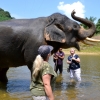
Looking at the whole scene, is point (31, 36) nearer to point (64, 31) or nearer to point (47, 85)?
point (64, 31)

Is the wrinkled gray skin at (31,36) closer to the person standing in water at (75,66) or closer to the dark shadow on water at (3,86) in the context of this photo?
the dark shadow on water at (3,86)

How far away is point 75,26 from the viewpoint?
8.14 metres

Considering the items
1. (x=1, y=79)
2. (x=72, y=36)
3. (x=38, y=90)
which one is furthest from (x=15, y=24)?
(x=38, y=90)

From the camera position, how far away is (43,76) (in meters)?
4.12

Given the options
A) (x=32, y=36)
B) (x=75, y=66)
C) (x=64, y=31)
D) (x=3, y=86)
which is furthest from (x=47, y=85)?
(x=75, y=66)

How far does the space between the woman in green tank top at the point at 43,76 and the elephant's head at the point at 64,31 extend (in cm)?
313

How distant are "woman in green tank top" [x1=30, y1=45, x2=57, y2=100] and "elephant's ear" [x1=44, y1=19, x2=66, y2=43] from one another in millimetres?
3120

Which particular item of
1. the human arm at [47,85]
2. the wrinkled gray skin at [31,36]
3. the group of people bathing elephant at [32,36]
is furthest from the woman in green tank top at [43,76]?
the wrinkled gray skin at [31,36]

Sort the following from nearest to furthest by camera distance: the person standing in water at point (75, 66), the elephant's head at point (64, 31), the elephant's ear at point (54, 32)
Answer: the elephant's ear at point (54, 32), the elephant's head at point (64, 31), the person standing in water at point (75, 66)

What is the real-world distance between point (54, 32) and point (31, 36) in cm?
68

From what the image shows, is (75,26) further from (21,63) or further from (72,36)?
(21,63)

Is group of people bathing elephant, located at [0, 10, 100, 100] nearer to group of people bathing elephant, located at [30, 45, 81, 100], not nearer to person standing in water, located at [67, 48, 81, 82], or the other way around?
person standing in water, located at [67, 48, 81, 82]

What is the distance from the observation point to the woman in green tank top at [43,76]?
162 inches

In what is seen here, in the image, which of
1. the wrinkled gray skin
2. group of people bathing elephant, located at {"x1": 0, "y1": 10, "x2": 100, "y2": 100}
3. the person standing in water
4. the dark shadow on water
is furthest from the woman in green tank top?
the person standing in water
